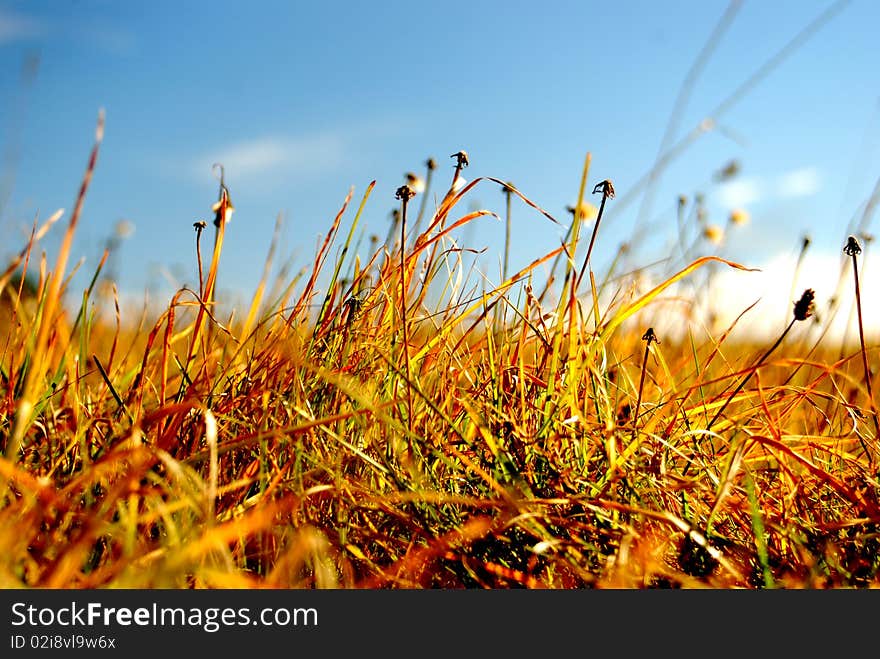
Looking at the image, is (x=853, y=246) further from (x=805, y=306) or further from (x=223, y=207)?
(x=223, y=207)

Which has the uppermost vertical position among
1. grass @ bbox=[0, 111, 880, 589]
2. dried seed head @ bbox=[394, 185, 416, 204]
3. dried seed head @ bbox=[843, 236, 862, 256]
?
dried seed head @ bbox=[394, 185, 416, 204]

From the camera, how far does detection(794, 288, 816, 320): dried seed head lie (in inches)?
41.1

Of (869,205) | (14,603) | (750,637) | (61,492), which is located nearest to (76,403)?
(61,492)

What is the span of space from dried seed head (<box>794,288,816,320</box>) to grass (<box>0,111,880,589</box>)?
7cm

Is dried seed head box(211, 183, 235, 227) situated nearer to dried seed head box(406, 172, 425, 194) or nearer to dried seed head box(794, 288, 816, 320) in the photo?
dried seed head box(406, 172, 425, 194)

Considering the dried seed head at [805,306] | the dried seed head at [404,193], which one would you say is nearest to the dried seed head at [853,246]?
the dried seed head at [805,306]

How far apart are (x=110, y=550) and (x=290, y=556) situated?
11.3 inches

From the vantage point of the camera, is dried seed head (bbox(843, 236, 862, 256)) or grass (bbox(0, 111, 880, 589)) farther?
dried seed head (bbox(843, 236, 862, 256))


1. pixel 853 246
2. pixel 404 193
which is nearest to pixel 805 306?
A: pixel 853 246

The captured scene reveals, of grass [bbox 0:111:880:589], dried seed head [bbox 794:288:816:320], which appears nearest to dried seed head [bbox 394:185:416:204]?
grass [bbox 0:111:880:589]

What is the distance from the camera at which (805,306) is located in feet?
3.47

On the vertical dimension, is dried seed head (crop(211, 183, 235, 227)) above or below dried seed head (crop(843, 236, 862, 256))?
above

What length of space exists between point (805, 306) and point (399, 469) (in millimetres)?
632

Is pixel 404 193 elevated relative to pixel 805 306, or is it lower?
elevated
